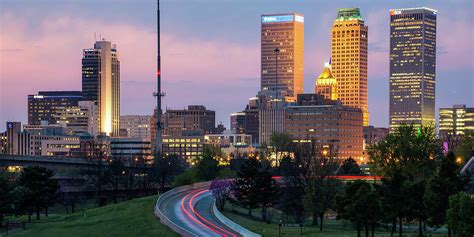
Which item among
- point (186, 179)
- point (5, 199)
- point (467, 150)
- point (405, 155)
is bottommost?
point (186, 179)

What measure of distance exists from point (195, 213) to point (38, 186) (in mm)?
32659

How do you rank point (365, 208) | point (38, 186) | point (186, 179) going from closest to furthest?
point (365, 208) → point (38, 186) → point (186, 179)

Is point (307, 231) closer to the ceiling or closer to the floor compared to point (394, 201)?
closer to the floor

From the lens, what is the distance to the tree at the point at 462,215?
77688 millimetres

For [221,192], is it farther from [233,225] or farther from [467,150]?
[467,150]

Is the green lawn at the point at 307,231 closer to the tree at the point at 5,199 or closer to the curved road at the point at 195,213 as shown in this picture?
the curved road at the point at 195,213

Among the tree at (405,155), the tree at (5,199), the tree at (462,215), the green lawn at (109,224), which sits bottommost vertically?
the green lawn at (109,224)

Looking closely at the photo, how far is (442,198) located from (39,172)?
2908 inches

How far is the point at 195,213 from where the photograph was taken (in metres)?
121

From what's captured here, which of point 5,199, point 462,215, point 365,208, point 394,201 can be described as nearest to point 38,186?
point 5,199

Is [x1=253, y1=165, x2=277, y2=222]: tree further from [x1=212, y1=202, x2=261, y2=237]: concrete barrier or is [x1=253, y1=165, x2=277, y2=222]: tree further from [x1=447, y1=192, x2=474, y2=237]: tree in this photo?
[x1=447, y1=192, x2=474, y2=237]: tree

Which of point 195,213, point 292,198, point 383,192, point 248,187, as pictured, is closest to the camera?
point 383,192

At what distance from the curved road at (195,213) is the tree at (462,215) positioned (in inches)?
1080

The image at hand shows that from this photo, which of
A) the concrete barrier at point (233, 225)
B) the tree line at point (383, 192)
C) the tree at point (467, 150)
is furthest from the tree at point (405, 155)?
the concrete barrier at point (233, 225)
